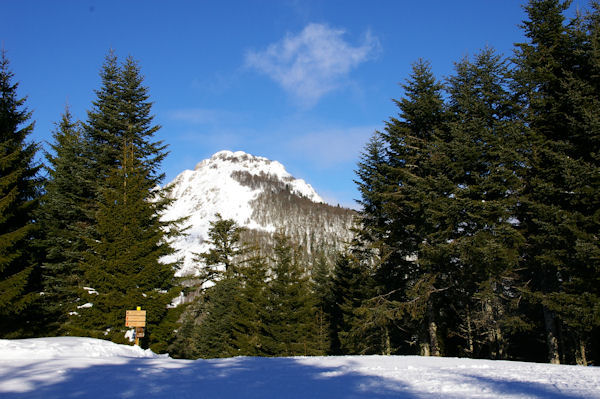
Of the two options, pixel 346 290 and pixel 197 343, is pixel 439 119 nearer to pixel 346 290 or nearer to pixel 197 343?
pixel 346 290

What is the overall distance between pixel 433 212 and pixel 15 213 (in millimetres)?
16728

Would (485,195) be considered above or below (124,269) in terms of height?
above

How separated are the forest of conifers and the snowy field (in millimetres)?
6317

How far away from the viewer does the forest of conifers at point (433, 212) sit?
12.7 metres

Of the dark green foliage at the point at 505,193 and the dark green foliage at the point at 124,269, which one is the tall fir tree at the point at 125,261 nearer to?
the dark green foliage at the point at 124,269

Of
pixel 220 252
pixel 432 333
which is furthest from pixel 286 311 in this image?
pixel 432 333

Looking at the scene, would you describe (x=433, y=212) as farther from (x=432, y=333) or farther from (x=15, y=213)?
(x=15, y=213)

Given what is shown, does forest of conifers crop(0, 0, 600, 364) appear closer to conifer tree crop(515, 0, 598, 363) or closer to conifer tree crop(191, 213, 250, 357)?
conifer tree crop(515, 0, 598, 363)

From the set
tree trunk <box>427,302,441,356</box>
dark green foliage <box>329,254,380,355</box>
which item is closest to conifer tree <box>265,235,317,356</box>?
dark green foliage <box>329,254,380,355</box>

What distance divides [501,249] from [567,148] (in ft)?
14.9

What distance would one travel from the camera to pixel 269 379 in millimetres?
6031

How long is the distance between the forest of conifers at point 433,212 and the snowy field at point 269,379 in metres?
6.32

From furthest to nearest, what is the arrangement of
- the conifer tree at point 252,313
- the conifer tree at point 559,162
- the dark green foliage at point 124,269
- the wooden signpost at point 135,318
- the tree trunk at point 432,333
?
the conifer tree at point 252,313 < the tree trunk at point 432,333 < the dark green foliage at point 124,269 < the conifer tree at point 559,162 < the wooden signpost at point 135,318

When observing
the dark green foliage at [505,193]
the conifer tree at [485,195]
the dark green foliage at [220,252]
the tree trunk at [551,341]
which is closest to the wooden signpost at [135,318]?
the dark green foliage at [505,193]
